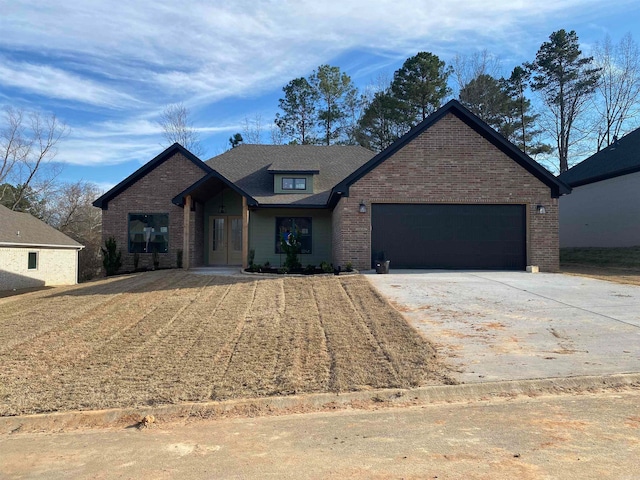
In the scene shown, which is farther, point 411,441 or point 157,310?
point 157,310

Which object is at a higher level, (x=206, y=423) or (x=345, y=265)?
(x=345, y=265)

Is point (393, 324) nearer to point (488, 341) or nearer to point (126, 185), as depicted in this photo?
point (488, 341)

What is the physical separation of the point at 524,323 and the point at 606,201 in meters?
18.7

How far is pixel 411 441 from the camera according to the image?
3.72 metres

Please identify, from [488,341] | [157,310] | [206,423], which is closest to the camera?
[206,423]

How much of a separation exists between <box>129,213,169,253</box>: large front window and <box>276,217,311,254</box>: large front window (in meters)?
4.37

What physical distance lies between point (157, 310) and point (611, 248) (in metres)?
21.3

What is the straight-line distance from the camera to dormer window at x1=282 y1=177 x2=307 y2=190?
18.5 metres

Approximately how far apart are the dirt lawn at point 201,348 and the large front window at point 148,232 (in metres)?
7.08

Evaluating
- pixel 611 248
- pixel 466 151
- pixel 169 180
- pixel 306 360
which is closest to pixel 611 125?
pixel 611 248

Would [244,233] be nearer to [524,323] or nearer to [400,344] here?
[400,344]

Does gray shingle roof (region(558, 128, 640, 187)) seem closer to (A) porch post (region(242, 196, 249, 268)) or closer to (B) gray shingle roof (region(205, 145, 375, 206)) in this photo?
(B) gray shingle roof (region(205, 145, 375, 206))

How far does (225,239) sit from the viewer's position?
1905cm

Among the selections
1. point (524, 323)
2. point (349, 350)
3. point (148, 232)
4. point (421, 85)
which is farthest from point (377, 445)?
point (421, 85)
